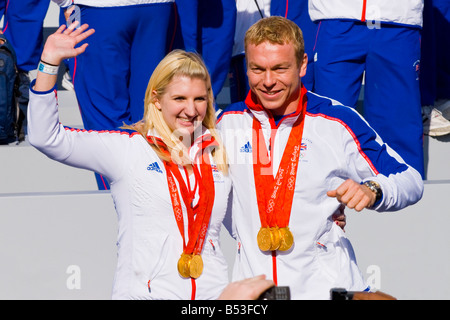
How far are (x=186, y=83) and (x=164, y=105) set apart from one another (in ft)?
0.37

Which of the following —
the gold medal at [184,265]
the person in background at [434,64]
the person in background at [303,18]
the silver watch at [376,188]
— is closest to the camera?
the silver watch at [376,188]

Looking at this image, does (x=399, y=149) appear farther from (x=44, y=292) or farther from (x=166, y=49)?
(x=44, y=292)

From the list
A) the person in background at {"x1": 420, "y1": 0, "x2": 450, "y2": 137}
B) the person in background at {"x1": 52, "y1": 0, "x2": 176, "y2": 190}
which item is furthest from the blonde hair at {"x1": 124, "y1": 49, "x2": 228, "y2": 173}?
the person in background at {"x1": 420, "y1": 0, "x2": 450, "y2": 137}

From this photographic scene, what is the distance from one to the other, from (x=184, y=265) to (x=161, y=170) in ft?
1.18

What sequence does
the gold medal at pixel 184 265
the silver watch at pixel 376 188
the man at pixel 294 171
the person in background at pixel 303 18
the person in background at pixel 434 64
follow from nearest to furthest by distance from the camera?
the silver watch at pixel 376 188
the gold medal at pixel 184 265
the man at pixel 294 171
the person in background at pixel 303 18
the person in background at pixel 434 64

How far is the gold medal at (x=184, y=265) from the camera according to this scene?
301cm

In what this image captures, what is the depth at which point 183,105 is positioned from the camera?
125 inches

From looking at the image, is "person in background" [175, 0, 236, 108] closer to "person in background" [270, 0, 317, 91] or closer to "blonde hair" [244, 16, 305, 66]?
"person in background" [270, 0, 317, 91]

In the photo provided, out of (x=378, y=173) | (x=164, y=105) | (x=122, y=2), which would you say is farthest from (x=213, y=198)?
(x=122, y=2)

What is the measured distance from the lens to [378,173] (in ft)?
10.2

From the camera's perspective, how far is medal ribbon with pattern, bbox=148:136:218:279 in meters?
3.03

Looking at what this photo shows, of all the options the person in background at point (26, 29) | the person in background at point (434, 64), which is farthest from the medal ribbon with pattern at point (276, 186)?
the person in background at point (26, 29)

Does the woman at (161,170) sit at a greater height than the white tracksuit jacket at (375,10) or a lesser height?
lesser

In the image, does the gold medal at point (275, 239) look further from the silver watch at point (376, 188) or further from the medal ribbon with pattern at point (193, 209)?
the silver watch at point (376, 188)
